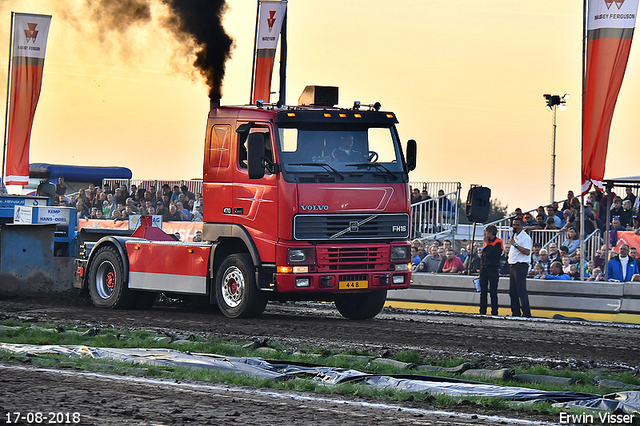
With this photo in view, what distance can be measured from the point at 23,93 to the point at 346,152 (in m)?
18.4

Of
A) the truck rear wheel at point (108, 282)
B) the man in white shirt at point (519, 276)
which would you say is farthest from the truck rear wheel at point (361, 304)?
the truck rear wheel at point (108, 282)

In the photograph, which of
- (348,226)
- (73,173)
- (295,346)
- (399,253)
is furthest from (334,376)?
(73,173)

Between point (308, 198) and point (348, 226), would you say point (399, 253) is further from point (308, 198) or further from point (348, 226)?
point (308, 198)

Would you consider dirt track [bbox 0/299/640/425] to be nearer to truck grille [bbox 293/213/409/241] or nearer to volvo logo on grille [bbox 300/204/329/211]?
truck grille [bbox 293/213/409/241]

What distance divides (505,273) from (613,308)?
12.7 ft

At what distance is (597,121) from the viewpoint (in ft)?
57.5

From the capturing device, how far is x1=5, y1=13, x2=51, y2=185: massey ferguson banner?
97.2 feet

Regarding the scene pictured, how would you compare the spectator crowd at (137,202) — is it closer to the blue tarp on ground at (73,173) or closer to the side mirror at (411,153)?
the blue tarp on ground at (73,173)

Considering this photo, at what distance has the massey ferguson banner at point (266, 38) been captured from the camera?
2622cm

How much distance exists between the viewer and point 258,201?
550 inches

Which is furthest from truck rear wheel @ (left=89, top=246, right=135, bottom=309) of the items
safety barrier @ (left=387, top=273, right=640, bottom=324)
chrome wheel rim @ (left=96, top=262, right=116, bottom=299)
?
safety barrier @ (left=387, top=273, right=640, bottom=324)

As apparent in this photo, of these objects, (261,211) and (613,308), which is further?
(613,308)

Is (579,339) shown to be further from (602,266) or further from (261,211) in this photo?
(602,266)

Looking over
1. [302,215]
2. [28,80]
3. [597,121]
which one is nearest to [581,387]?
[302,215]
